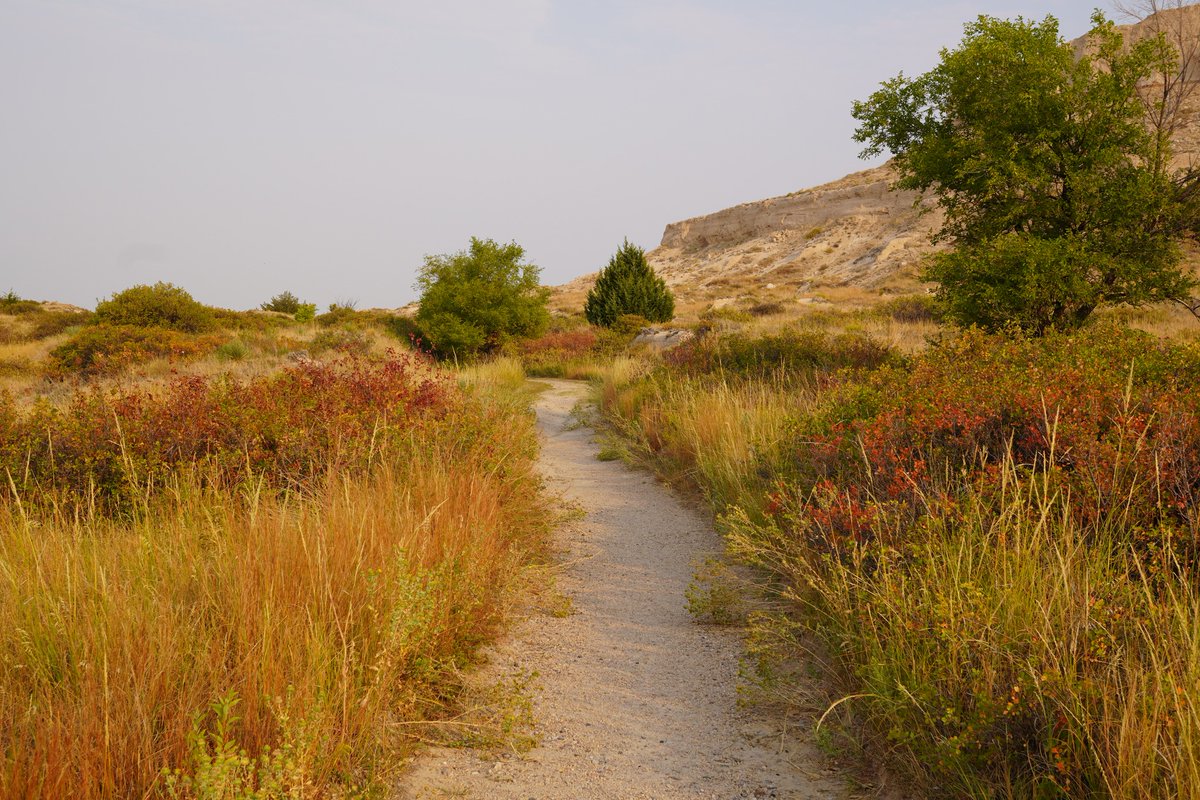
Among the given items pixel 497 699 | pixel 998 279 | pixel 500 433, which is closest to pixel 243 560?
pixel 497 699

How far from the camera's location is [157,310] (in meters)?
24.1

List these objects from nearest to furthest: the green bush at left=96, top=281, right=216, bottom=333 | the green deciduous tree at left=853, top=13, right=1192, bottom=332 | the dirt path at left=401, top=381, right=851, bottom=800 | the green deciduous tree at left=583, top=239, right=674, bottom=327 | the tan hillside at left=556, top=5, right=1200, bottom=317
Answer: the dirt path at left=401, top=381, right=851, bottom=800
the green deciduous tree at left=853, top=13, right=1192, bottom=332
the green bush at left=96, top=281, right=216, bottom=333
the green deciduous tree at left=583, top=239, right=674, bottom=327
the tan hillside at left=556, top=5, right=1200, bottom=317

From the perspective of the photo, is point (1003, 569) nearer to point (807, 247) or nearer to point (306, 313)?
point (306, 313)

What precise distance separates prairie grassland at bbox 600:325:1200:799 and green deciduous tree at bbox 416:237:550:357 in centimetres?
1847

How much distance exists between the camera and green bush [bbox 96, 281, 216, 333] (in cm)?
2317

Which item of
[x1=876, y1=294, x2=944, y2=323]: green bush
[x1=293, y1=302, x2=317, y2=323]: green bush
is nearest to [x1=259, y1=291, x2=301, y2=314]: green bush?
[x1=293, y1=302, x2=317, y2=323]: green bush

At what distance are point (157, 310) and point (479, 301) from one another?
10.7 metres

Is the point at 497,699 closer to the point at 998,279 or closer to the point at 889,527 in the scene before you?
the point at 889,527

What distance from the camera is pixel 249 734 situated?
2.29 metres

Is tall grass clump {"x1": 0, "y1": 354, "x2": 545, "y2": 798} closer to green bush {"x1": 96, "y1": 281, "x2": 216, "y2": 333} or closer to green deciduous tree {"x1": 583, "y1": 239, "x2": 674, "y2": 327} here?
green bush {"x1": 96, "y1": 281, "x2": 216, "y2": 333}

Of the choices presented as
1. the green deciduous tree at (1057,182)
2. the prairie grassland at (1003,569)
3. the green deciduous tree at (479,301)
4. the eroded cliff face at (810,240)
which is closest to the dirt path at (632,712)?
the prairie grassland at (1003,569)

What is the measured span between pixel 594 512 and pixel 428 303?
60.6 ft

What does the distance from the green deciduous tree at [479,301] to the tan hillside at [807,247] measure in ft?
41.4

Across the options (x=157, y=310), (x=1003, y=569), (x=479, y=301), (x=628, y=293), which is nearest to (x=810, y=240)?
(x=628, y=293)
